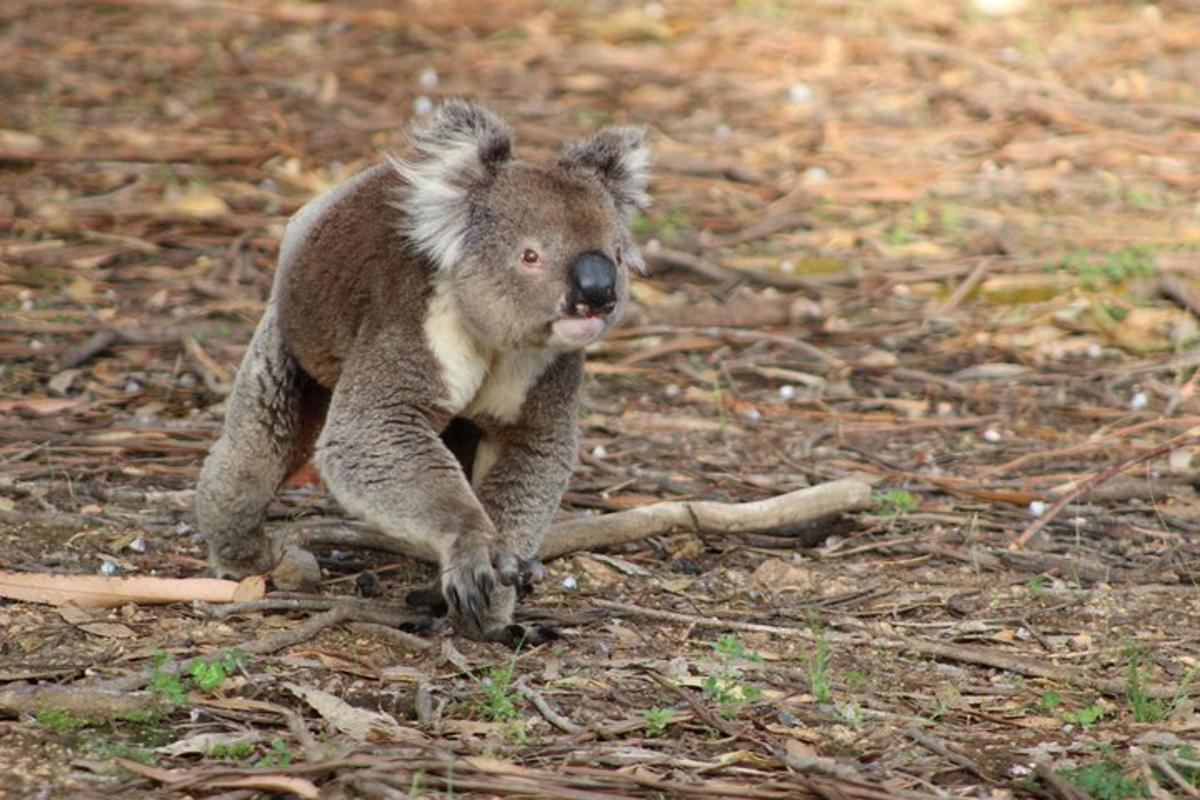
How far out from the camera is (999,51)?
11.4 m

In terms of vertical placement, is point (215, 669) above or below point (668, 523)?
above

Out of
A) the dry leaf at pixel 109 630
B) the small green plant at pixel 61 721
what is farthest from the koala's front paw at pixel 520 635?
the small green plant at pixel 61 721

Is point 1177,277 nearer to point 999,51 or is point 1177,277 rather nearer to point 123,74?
point 999,51

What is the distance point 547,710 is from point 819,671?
656 mm

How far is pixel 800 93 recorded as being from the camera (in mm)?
10805

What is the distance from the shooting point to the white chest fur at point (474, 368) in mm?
4500

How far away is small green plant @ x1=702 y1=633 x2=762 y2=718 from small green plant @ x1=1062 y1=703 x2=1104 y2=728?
0.71 meters

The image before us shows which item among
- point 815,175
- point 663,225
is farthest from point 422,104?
point 815,175

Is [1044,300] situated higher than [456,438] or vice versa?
[456,438]

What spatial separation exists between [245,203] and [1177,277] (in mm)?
4240

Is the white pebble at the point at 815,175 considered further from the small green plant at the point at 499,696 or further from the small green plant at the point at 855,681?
the small green plant at the point at 499,696

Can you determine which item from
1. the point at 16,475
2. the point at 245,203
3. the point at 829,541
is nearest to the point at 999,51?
the point at 245,203

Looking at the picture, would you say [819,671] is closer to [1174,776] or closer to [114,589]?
[1174,776]

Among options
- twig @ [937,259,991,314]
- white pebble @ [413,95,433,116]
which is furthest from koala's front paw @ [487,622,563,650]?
white pebble @ [413,95,433,116]
